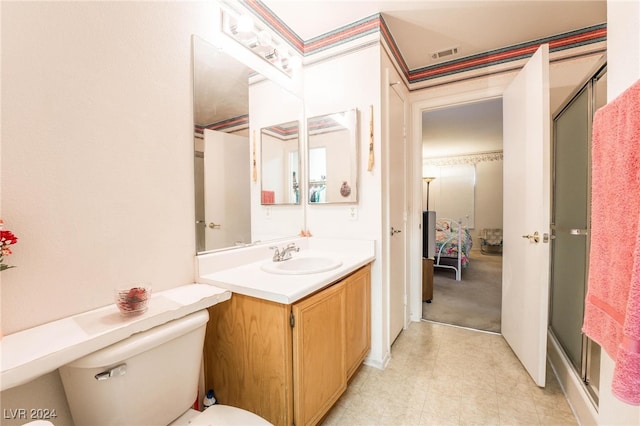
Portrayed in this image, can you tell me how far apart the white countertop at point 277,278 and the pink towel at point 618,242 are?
930 mm

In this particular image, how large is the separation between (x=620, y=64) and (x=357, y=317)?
1574 millimetres

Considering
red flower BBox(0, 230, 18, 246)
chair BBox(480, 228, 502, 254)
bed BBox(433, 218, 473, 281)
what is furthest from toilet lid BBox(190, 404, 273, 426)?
chair BBox(480, 228, 502, 254)

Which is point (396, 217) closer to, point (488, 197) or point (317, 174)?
point (317, 174)

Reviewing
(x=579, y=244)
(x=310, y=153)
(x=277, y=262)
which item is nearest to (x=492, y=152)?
(x=579, y=244)

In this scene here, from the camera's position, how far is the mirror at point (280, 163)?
184cm

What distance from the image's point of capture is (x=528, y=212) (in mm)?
1710

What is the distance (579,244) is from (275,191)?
208 centimetres

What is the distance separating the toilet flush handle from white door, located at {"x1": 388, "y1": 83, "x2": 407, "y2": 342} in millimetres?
1639

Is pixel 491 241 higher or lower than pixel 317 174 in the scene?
lower

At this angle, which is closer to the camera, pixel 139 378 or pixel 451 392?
pixel 139 378

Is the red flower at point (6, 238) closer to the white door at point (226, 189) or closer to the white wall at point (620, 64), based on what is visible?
the white door at point (226, 189)

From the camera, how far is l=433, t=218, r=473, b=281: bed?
4.01 metres

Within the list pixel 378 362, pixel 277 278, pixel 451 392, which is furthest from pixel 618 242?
pixel 378 362

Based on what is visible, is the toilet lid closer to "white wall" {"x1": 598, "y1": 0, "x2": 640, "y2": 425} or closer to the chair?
"white wall" {"x1": 598, "y1": 0, "x2": 640, "y2": 425}
